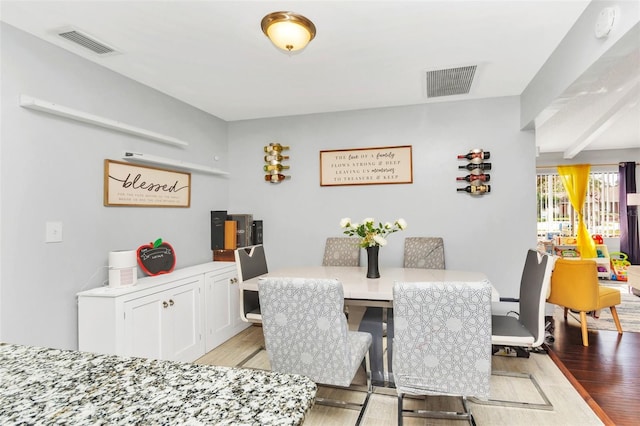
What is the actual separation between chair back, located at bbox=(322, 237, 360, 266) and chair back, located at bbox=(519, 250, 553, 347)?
5.04 feet

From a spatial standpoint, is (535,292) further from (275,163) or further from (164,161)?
(164,161)

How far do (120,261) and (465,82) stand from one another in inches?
124

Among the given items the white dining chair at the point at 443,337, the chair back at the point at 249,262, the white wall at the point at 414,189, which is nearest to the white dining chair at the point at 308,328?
the white dining chair at the point at 443,337

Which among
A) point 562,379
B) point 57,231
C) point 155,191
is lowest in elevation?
point 562,379

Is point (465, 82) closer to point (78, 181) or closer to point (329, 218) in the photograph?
point (329, 218)

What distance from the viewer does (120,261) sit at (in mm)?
2525

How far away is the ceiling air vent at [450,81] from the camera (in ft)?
9.53

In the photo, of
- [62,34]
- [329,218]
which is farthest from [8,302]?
[329,218]

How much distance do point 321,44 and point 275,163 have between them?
1.84 m

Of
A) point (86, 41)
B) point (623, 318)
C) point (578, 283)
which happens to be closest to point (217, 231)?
point (86, 41)

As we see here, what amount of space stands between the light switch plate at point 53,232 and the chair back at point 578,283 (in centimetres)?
429

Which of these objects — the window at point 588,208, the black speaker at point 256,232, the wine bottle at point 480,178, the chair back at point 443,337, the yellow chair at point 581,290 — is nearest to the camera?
the chair back at point 443,337

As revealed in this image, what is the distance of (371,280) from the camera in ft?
8.68

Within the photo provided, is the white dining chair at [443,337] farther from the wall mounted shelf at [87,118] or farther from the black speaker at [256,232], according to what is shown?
the black speaker at [256,232]
